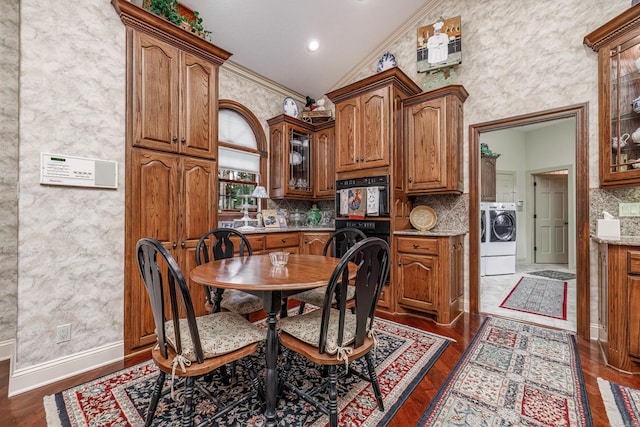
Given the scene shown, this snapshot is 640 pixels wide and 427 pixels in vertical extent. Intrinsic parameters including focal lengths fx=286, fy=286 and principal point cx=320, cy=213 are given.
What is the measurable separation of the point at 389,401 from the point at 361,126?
2.74 m

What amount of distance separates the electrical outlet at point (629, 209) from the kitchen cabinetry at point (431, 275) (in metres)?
1.29

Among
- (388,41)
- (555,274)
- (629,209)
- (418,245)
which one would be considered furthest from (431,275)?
(555,274)

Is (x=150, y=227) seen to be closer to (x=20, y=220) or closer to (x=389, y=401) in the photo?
(x=20, y=220)

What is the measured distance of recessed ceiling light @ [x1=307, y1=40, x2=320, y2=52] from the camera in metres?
3.77

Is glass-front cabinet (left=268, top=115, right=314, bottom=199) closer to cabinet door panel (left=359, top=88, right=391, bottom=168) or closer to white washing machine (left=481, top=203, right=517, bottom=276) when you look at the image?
cabinet door panel (left=359, top=88, right=391, bottom=168)

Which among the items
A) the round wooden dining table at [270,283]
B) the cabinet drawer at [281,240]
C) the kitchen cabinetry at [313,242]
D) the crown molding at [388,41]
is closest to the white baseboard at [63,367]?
the round wooden dining table at [270,283]

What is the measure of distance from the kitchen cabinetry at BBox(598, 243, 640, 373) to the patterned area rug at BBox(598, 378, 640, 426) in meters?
0.26

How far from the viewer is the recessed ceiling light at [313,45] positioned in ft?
12.4

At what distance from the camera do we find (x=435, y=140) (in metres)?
3.19

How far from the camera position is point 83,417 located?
1.55m

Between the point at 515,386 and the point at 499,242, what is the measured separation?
13.4 ft

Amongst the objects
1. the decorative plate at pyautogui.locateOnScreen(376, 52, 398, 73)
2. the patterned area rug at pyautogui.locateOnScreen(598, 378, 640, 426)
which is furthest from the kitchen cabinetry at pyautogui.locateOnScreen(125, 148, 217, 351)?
the patterned area rug at pyautogui.locateOnScreen(598, 378, 640, 426)

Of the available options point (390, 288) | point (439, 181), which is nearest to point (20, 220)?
point (390, 288)

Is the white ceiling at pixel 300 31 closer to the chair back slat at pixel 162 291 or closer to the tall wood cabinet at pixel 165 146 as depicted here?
the tall wood cabinet at pixel 165 146
